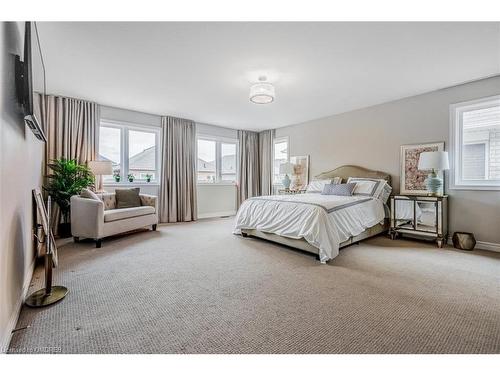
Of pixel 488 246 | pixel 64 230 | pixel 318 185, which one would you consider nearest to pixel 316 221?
pixel 318 185

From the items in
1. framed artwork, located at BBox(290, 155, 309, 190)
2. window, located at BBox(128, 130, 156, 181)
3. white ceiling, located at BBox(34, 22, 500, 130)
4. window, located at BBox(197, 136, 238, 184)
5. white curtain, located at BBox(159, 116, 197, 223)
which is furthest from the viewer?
window, located at BBox(197, 136, 238, 184)

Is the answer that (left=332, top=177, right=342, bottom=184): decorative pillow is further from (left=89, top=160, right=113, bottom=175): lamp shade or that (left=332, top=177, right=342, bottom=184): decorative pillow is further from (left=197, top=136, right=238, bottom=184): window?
(left=89, top=160, right=113, bottom=175): lamp shade

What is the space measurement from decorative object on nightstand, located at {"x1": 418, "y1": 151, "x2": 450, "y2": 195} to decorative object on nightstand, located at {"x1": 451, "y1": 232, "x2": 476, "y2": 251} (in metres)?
0.65

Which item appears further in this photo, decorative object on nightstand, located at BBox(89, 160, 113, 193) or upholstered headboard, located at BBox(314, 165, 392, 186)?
upholstered headboard, located at BBox(314, 165, 392, 186)

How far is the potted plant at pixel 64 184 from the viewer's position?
3.70 metres

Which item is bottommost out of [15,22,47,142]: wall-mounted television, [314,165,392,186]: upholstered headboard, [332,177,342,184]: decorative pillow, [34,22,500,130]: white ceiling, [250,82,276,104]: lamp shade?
[332,177,342,184]: decorative pillow

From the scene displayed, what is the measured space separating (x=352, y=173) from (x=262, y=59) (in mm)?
2988

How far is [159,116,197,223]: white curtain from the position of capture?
17.3 feet

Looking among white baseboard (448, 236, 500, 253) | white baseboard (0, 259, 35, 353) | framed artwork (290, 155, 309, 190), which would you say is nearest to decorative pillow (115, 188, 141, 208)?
white baseboard (0, 259, 35, 353)

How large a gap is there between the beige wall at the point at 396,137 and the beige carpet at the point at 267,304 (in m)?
0.61

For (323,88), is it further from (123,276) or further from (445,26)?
(123,276)

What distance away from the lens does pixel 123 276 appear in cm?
231

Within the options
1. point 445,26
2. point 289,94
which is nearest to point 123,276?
point 289,94

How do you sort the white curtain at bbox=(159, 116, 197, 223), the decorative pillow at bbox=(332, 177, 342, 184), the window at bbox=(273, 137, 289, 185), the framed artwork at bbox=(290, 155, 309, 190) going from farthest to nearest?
1. the window at bbox=(273, 137, 289, 185)
2. the framed artwork at bbox=(290, 155, 309, 190)
3. the white curtain at bbox=(159, 116, 197, 223)
4. the decorative pillow at bbox=(332, 177, 342, 184)
